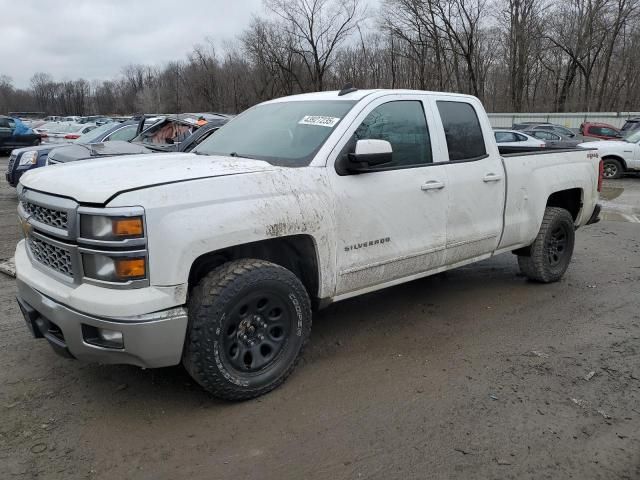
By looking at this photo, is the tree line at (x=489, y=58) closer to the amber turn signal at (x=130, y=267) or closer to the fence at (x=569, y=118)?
the fence at (x=569, y=118)

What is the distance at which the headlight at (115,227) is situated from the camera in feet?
9.02

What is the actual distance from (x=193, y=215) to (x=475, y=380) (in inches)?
86.1

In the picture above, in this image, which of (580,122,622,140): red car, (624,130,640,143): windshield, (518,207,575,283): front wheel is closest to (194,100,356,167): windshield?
(518,207,575,283): front wheel

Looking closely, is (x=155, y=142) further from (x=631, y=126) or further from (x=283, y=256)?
(x=631, y=126)

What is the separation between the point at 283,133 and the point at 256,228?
1145 mm

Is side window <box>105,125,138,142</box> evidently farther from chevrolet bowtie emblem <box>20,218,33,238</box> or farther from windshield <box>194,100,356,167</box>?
chevrolet bowtie emblem <box>20,218,33,238</box>

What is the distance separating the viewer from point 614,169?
1689 centimetres

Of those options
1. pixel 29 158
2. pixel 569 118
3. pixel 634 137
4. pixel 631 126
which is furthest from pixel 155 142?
pixel 569 118

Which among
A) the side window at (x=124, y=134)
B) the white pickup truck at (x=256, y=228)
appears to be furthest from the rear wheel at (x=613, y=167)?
the white pickup truck at (x=256, y=228)

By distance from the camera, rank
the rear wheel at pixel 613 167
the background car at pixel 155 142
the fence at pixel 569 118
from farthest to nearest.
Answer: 1. the fence at pixel 569 118
2. the rear wheel at pixel 613 167
3. the background car at pixel 155 142

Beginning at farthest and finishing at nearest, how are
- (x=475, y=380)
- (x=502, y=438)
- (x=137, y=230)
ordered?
(x=475, y=380) < (x=502, y=438) < (x=137, y=230)

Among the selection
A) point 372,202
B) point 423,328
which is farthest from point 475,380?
point 372,202

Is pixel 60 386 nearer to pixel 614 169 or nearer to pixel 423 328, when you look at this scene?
pixel 423 328

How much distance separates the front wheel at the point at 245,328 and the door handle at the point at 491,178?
84.7 inches
